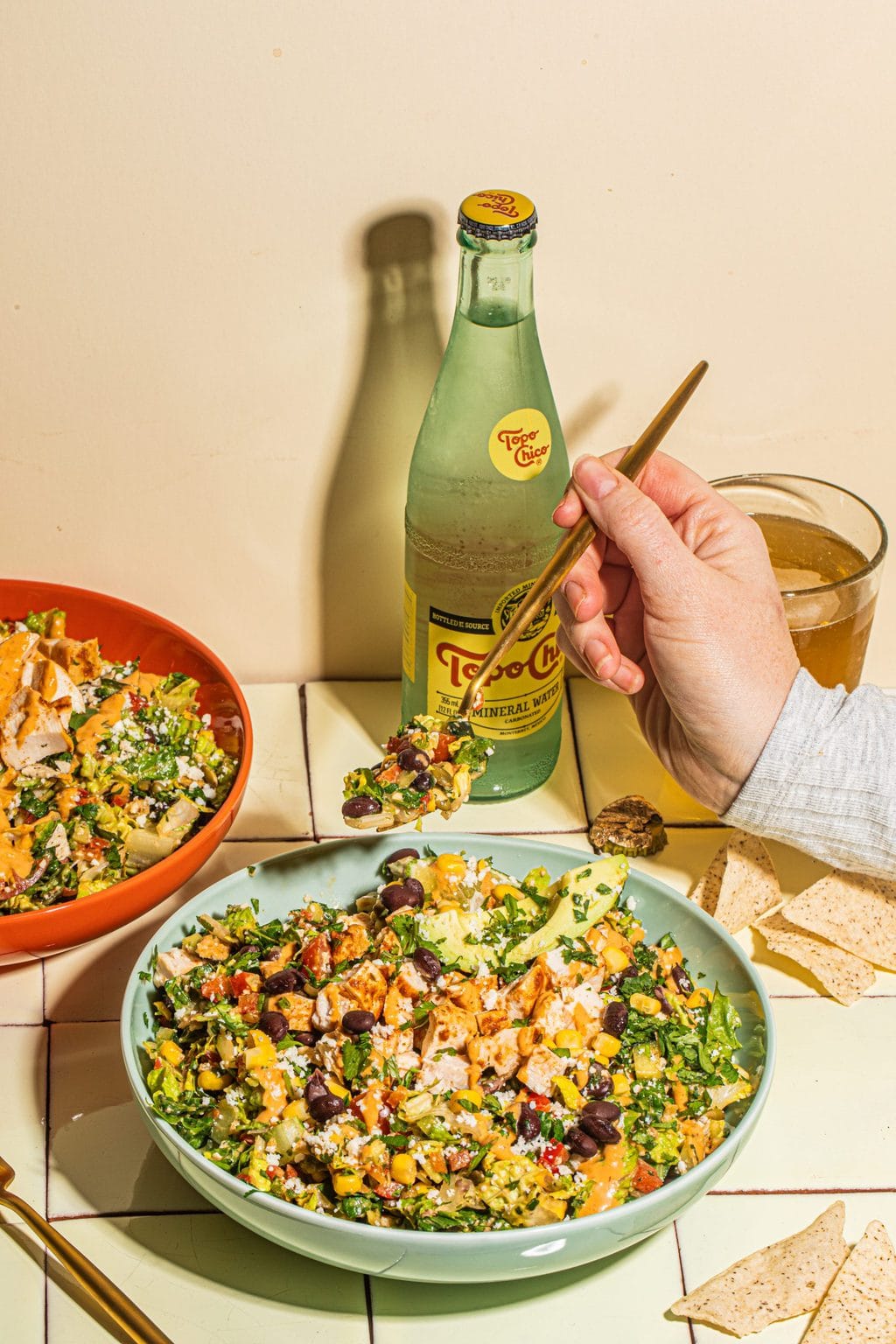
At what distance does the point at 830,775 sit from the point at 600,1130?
48 cm

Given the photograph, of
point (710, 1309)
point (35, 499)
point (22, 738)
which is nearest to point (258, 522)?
point (35, 499)

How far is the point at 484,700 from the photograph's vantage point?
1756 mm

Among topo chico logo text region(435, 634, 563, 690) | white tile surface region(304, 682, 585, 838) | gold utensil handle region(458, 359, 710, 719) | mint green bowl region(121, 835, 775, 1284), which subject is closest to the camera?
mint green bowl region(121, 835, 775, 1284)

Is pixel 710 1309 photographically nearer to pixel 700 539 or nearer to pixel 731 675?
pixel 731 675

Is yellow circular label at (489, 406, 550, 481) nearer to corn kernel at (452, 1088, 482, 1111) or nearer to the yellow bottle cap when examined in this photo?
the yellow bottle cap

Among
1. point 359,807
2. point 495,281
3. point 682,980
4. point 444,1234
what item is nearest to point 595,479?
point 495,281

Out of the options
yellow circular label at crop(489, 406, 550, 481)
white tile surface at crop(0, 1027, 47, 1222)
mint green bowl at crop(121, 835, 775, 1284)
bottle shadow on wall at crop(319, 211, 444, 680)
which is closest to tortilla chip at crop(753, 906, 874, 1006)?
mint green bowl at crop(121, 835, 775, 1284)

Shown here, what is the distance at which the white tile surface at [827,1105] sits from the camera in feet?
4.77

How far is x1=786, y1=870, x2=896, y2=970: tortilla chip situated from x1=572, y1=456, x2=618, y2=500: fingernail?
19.4 inches

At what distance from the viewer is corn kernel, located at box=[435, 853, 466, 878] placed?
1.47 metres

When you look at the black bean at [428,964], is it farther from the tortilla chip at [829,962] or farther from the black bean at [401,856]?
the tortilla chip at [829,962]

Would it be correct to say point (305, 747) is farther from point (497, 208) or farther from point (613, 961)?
point (497, 208)

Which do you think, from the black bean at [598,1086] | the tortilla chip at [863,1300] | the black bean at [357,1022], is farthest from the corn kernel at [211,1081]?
the tortilla chip at [863,1300]

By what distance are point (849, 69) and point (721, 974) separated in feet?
3.11
